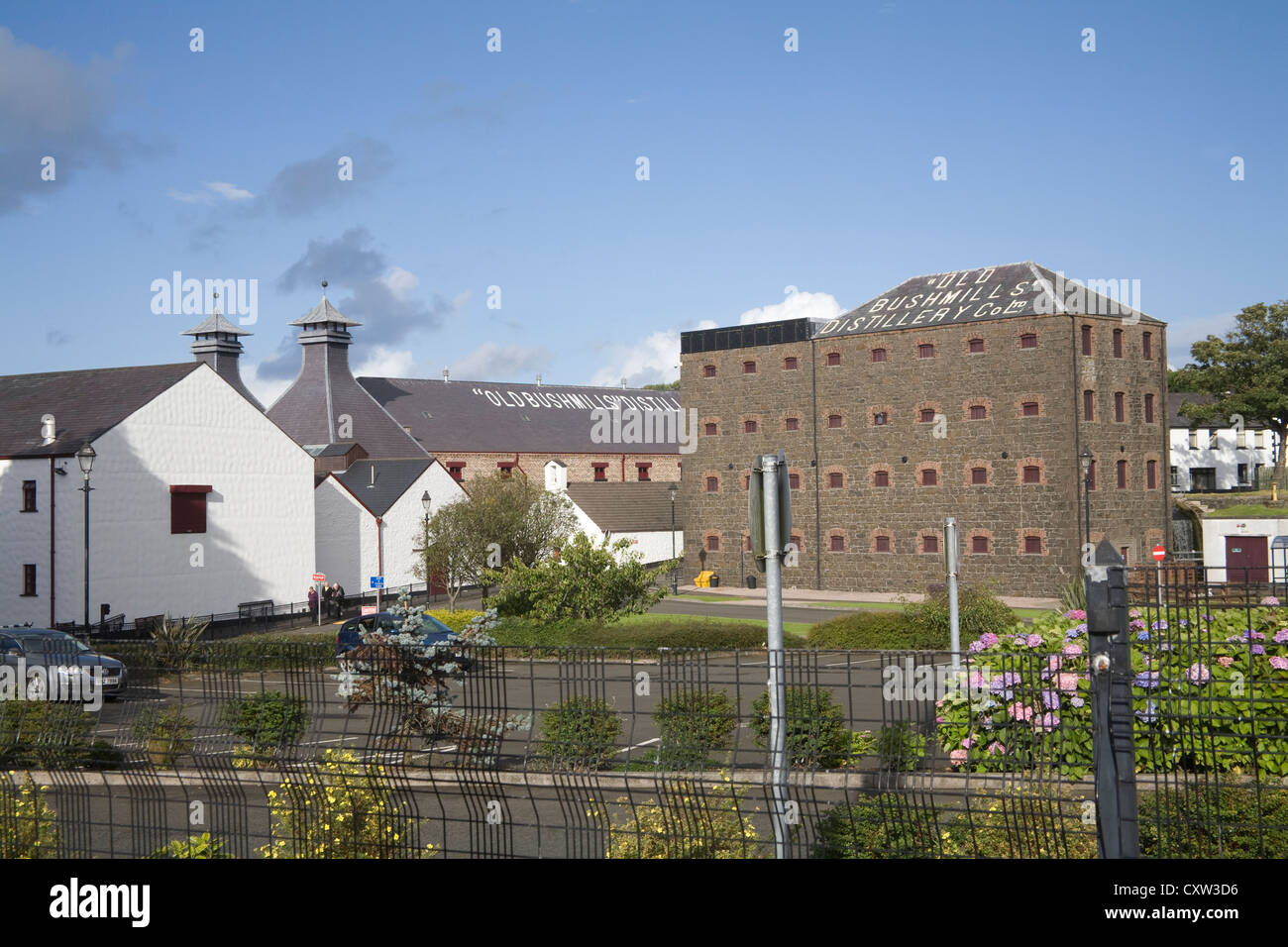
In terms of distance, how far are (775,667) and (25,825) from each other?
5.46 m

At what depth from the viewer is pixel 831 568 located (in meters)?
51.7

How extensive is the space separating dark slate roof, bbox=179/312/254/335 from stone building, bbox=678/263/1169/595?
33.3 metres

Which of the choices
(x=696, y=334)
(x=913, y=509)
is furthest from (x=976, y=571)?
(x=696, y=334)

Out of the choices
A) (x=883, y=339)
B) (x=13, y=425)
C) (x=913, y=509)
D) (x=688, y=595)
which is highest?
(x=883, y=339)

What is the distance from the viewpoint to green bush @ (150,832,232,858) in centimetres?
738

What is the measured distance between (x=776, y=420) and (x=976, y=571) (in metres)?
→ 11.6

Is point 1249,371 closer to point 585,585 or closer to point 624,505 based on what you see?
point 624,505

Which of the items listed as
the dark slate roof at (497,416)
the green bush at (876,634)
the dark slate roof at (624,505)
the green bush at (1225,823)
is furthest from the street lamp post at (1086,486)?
the dark slate roof at (497,416)

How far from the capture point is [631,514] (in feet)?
212

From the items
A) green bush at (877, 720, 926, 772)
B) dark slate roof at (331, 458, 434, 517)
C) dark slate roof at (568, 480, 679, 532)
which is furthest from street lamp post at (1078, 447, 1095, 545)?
green bush at (877, 720, 926, 772)

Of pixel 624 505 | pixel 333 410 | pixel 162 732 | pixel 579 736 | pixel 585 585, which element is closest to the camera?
pixel 579 736

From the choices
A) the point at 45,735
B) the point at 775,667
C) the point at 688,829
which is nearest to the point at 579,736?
the point at 688,829

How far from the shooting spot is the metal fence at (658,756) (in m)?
6.28
